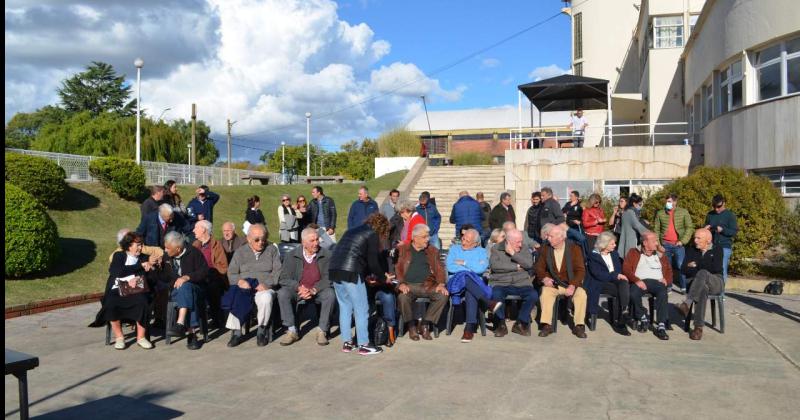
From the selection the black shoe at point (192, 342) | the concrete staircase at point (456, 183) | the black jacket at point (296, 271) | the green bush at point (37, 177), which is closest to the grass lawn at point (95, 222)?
Result: the green bush at point (37, 177)

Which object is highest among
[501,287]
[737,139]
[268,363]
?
[737,139]

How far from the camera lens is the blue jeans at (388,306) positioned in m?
8.22

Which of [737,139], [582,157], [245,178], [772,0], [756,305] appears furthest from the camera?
[245,178]

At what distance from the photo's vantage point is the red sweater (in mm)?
12773

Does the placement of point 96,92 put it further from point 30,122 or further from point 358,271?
point 358,271

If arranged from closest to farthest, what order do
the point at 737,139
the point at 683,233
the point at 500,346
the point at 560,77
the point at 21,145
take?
the point at 500,346 < the point at 683,233 < the point at 737,139 < the point at 560,77 < the point at 21,145

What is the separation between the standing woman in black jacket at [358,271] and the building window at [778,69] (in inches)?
459

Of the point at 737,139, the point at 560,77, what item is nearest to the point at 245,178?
the point at 560,77

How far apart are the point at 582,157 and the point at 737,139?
5.83m

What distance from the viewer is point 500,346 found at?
7988 mm

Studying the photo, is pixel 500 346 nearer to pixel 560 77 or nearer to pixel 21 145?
pixel 560 77

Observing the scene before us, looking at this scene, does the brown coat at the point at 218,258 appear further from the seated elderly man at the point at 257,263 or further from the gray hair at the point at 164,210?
the gray hair at the point at 164,210

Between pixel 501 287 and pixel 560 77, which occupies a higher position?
pixel 560 77

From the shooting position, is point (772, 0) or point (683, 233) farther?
point (772, 0)
